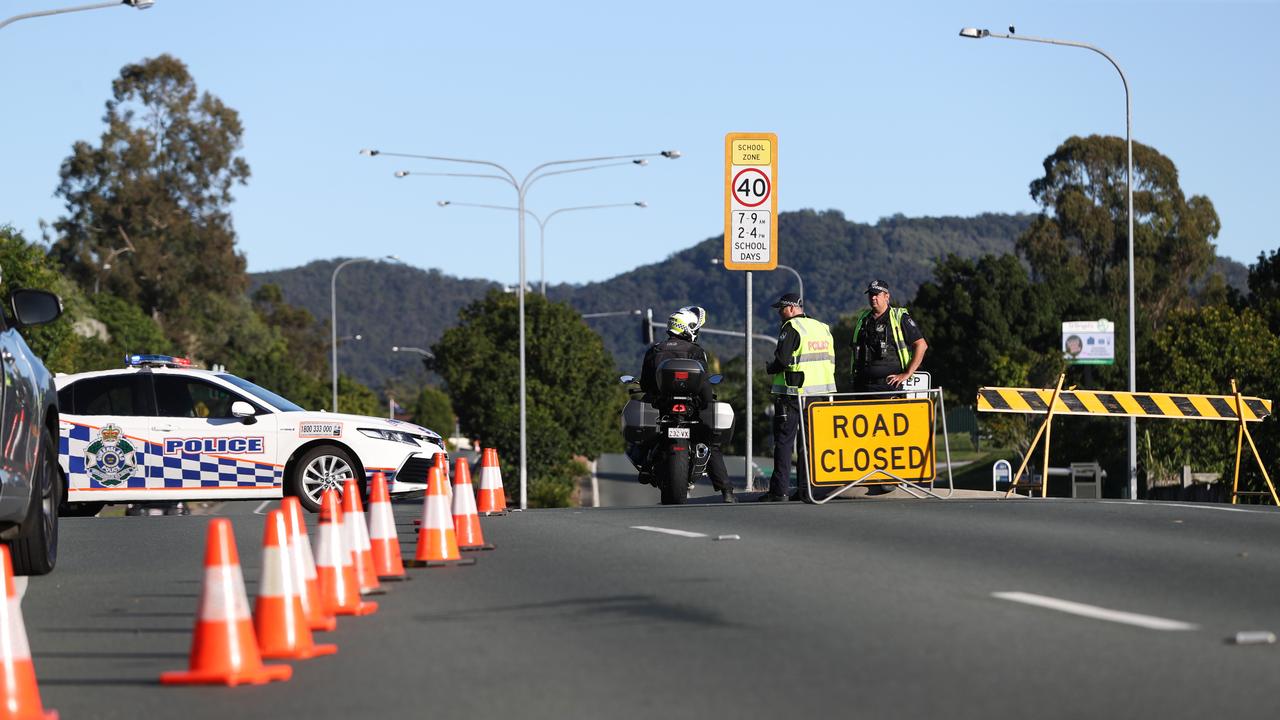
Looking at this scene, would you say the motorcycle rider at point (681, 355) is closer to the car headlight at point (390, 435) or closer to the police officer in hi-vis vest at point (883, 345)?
the police officer in hi-vis vest at point (883, 345)

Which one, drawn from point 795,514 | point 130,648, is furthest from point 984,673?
point 795,514

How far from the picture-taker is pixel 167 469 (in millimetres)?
18625

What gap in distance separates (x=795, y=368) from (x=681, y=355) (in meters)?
1.17

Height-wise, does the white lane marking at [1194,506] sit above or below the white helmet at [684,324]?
below

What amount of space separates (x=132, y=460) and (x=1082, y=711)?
14.1 m

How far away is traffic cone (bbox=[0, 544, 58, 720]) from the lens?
612cm

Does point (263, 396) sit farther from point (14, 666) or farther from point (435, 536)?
point (14, 666)

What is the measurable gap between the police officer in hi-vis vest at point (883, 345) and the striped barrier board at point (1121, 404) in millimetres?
2692

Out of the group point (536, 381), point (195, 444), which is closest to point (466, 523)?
point (195, 444)

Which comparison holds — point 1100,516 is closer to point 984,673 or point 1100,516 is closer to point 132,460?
point 984,673

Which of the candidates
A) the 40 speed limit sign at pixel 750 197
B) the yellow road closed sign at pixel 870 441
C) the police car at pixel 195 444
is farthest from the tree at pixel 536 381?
the yellow road closed sign at pixel 870 441

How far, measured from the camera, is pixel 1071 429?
72.3 metres

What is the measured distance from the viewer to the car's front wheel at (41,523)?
1100cm

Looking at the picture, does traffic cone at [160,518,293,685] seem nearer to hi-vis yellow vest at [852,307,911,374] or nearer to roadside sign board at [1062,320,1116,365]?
hi-vis yellow vest at [852,307,911,374]
